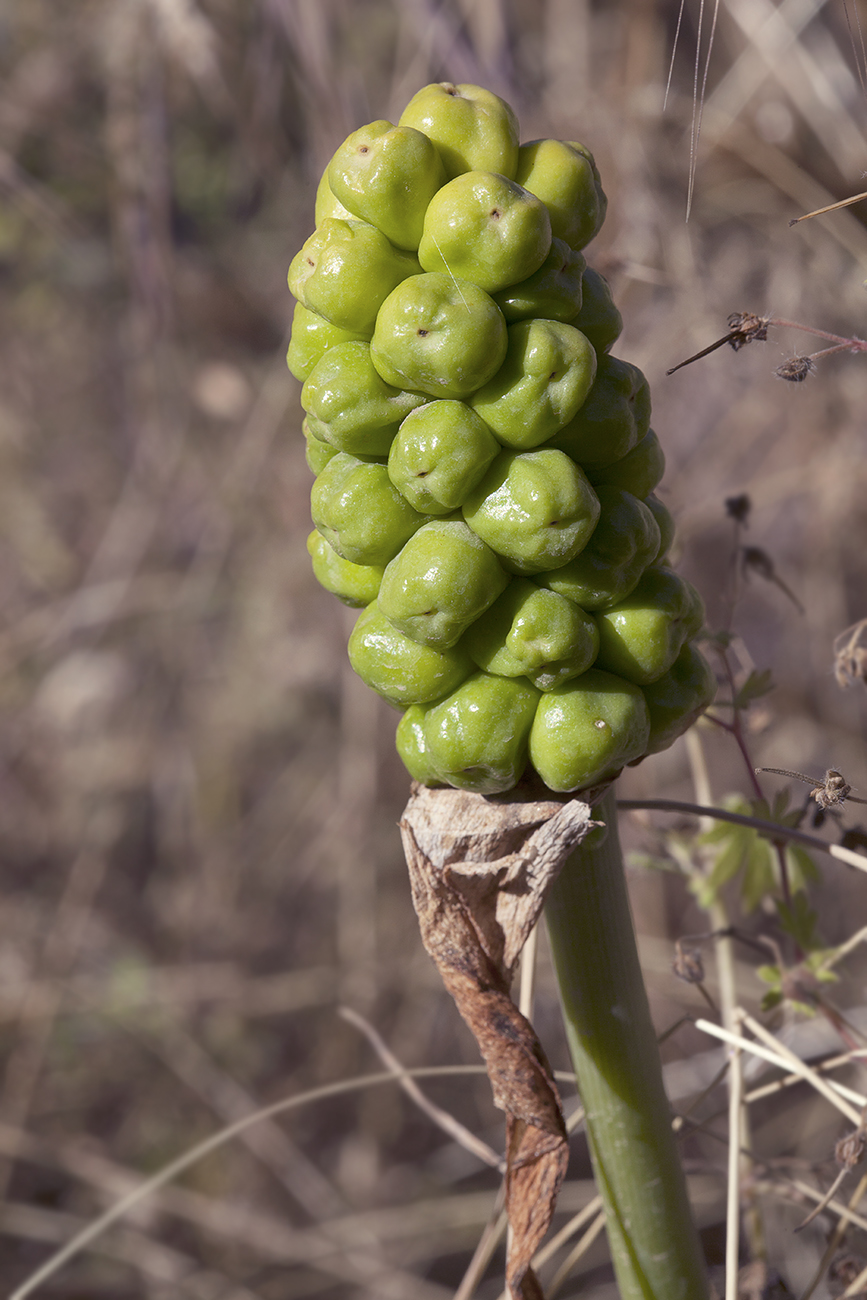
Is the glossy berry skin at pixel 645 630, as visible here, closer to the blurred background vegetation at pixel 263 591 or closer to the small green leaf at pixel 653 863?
the small green leaf at pixel 653 863

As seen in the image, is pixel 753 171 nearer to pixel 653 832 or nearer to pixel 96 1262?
pixel 653 832

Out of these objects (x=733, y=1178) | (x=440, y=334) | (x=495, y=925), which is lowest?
(x=733, y=1178)

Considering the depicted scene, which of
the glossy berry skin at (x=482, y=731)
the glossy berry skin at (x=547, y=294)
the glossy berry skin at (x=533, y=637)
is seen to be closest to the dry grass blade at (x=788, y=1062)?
the glossy berry skin at (x=482, y=731)

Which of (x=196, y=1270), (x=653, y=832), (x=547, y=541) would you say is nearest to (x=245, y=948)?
(x=196, y=1270)

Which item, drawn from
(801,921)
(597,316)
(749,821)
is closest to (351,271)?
(597,316)

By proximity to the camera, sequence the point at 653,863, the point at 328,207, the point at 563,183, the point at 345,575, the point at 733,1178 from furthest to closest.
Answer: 1. the point at 653,863
2. the point at 733,1178
3. the point at 345,575
4. the point at 328,207
5. the point at 563,183

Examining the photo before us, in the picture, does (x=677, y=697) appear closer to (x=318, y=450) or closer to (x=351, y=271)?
(x=318, y=450)
